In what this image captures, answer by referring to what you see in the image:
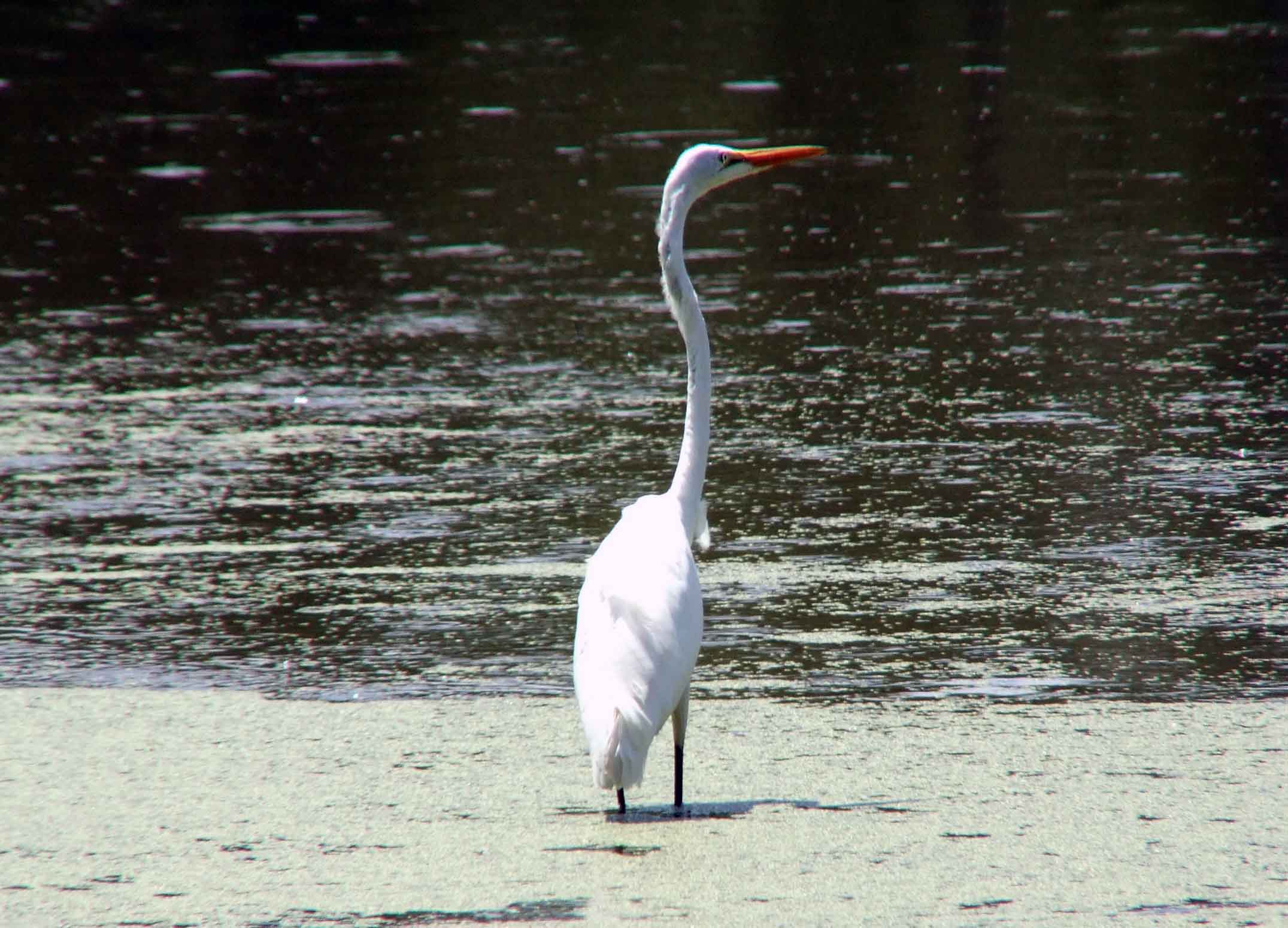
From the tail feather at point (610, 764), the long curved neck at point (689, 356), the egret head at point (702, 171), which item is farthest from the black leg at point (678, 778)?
the egret head at point (702, 171)

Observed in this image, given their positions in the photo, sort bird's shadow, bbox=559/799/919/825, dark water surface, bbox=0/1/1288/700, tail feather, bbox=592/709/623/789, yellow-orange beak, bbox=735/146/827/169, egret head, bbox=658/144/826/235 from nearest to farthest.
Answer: tail feather, bbox=592/709/623/789
bird's shadow, bbox=559/799/919/825
egret head, bbox=658/144/826/235
yellow-orange beak, bbox=735/146/827/169
dark water surface, bbox=0/1/1288/700

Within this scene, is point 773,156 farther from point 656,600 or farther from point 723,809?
point 723,809

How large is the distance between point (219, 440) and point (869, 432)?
2.75m

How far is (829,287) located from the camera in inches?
401

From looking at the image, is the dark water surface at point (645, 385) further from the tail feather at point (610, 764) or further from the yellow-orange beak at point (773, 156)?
the yellow-orange beak at point (773, 156)

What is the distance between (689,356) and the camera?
482cm

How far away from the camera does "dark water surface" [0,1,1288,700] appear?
5.46 meters

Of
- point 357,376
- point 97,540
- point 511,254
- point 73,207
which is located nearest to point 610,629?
point 97,540

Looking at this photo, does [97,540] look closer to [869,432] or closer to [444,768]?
[444,768]

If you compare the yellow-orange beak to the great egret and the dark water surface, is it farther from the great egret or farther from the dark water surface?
the dark water surface

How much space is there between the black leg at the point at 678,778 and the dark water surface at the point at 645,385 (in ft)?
2.59

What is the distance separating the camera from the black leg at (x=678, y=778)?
13.8 feet

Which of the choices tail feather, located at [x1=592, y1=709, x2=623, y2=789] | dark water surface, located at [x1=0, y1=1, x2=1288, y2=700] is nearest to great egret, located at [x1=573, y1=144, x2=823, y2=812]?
tail feather, located at [x1=592, y1=709, x2=623, y2=789]

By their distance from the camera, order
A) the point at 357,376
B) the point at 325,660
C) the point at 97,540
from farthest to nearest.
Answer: the point at 357,376 → the point at 97,540 → the point at 325,660
